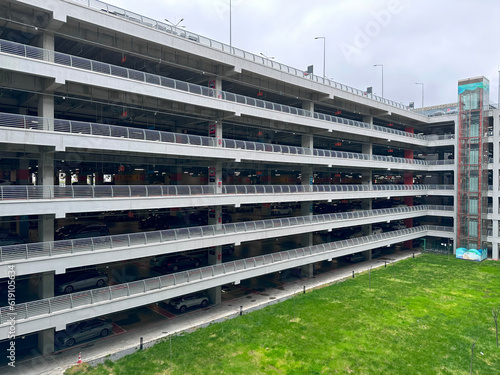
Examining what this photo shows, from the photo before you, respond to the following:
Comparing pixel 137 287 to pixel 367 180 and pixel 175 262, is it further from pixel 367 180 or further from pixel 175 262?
pixel 367 180

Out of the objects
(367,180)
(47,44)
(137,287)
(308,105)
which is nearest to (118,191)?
(137,287)

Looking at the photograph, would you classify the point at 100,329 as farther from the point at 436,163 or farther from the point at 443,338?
the point at 436,163

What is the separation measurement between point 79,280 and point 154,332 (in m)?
6.80

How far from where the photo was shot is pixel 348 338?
72.9 ft

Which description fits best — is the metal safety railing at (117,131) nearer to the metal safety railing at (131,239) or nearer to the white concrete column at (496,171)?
the metal safety railing at (131,239)

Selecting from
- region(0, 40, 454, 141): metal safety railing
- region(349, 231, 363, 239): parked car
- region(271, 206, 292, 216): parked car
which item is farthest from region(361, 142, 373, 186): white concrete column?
region(271, 206, 292, 216): parked car

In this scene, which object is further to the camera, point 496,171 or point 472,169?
point 472,169

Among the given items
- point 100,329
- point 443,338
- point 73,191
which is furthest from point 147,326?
point 443,338

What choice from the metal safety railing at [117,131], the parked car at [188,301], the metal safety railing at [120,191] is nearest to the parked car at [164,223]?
the parked car at [188,301]

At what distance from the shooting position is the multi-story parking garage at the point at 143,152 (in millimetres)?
18844

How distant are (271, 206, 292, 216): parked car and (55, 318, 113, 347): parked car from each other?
119ft

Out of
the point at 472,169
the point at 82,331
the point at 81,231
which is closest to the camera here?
the point at 82,331

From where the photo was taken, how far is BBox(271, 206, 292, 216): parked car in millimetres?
56594

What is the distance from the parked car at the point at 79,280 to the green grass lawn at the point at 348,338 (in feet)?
22.3
